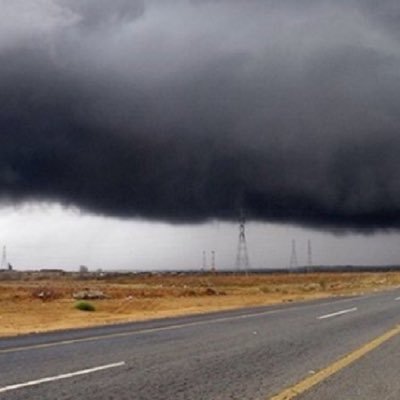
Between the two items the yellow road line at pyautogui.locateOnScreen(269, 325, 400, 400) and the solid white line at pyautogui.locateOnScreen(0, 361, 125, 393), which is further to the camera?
the solid white line at pyautogui.locateOnScreen(0, 361, 125, 393)

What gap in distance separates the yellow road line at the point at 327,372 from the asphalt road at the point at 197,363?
0.10m

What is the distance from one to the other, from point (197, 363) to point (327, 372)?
2.23 metres

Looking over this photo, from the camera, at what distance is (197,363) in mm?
11453

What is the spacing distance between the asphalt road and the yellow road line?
10cm

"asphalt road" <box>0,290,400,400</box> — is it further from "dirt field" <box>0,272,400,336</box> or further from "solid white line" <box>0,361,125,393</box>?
"dirt field" <box>0,272,400,336</box>

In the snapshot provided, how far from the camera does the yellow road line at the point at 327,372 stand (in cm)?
858

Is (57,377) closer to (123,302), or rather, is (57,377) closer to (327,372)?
(327,372)

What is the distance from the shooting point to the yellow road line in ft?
28.2

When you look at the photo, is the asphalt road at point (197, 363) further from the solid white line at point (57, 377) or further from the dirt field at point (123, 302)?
the dirt field at point (123, 302)

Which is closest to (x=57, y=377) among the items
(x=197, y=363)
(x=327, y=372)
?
(x=197, y=363)

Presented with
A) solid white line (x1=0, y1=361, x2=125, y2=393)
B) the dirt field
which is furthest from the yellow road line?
the dirt field

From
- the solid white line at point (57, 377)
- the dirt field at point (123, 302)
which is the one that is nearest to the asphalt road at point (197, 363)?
the solid white line at point (57, 377)

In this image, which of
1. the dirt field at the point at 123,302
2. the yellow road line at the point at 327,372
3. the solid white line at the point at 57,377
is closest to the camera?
the yellow road line at the point at 327,372

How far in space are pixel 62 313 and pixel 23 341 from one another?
17153 millimetres
